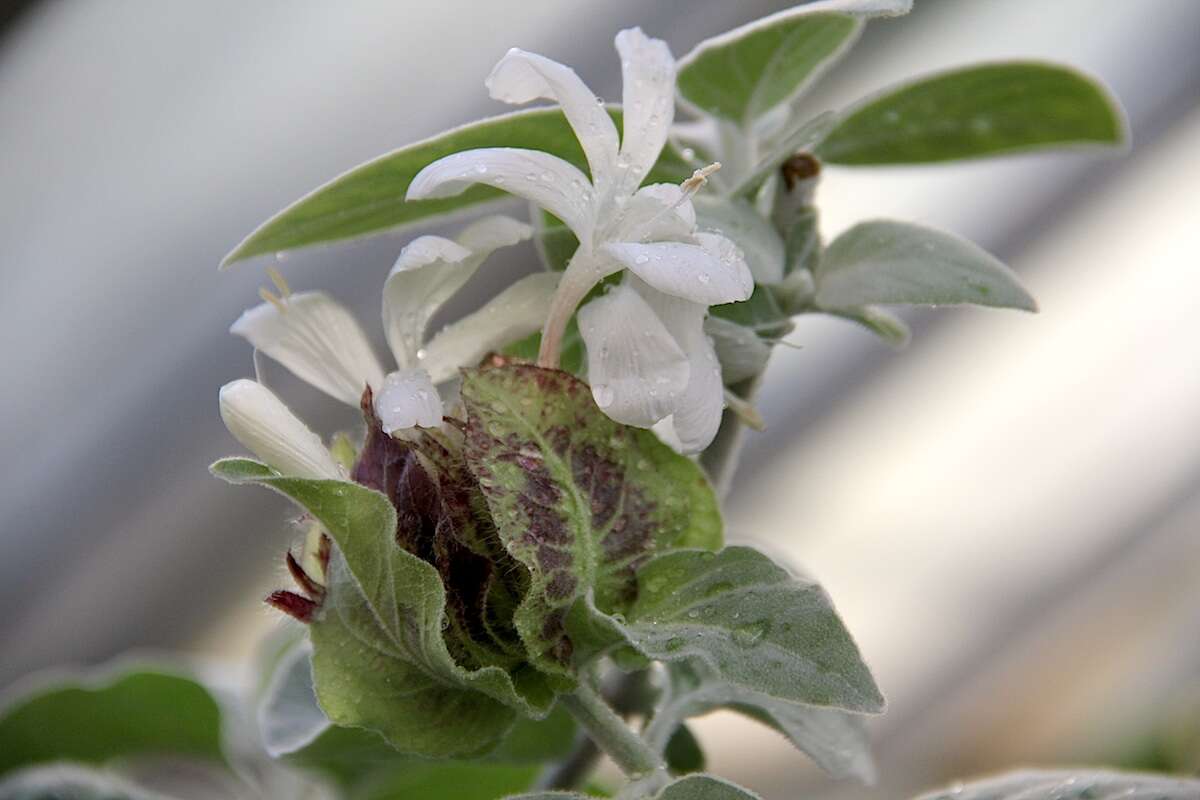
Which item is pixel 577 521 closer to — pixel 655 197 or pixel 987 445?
pixel 655 197

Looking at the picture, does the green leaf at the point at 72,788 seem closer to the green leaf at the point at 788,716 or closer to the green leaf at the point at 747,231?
the green leaf at the point at 788,716

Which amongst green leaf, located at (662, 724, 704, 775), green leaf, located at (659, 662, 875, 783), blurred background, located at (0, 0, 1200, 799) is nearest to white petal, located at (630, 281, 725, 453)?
green leaf, located at (659, 662, 875, 783)

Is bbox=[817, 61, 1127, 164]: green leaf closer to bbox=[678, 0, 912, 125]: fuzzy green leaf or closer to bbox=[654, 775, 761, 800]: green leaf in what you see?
bbox=[678, 0, 912, 125]: fuzzy green leaf

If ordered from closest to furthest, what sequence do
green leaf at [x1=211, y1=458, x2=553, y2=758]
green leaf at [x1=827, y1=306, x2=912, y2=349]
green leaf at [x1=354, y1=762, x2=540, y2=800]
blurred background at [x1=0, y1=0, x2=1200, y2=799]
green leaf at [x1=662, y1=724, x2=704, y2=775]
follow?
green leaf at [x1=211, y1=458, x2=553, y2=758] < green leaf at [x1=827, y1=306, x2=912, y2=349] < green leaf at [x1=662, y1=724, x2=704, y2=775] < green leaf at [x1=354, y1=762, x2=540, y2=800] < blurred background at [x1=0, y1=0, x2=1200, y2=799]

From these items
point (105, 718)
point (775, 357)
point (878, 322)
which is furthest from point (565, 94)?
point (775, 357)

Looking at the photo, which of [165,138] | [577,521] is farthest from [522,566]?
[165,138]
